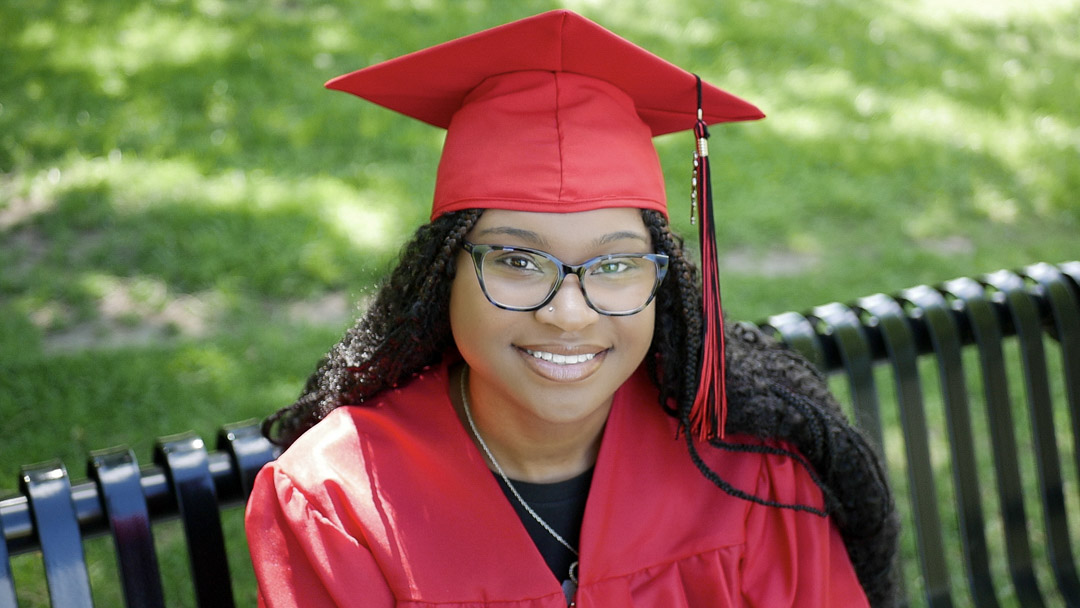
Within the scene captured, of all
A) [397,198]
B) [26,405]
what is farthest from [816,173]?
[26,405]

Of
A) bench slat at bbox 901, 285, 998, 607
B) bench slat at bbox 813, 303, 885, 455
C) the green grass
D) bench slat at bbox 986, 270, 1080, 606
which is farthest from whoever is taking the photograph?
the green grass

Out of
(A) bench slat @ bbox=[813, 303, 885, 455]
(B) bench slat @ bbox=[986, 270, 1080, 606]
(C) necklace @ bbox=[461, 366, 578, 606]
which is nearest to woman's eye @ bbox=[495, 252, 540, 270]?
(C) necklace @ bbox=[461, 366, 578, 606]

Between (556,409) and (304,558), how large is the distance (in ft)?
1.83

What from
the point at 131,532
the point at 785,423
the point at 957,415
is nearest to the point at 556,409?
the point at 785,423

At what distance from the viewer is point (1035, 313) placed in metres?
3.04

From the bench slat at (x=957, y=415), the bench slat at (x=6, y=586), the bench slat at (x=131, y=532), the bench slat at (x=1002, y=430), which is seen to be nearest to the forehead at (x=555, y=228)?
the bench slat at (x=131, y=532)

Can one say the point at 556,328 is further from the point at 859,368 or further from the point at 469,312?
the point at 859,368

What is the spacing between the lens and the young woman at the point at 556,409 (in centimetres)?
206

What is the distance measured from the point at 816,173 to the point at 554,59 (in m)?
4.17

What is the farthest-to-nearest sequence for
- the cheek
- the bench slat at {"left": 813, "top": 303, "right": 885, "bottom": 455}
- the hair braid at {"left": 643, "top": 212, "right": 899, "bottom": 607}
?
the bench slat at {"left": 813, "top": 303, "right": 885, "bottom": 455} < the hair braid at {"left": 643, "top": 212, "right": 899, "bottom": 607} < the cheek

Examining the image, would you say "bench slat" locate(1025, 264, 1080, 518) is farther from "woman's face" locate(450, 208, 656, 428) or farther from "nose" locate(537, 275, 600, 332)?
"nose" locate(537, 275, 600, 332)

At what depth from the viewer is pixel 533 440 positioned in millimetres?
2350

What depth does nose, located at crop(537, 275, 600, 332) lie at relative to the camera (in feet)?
6.69

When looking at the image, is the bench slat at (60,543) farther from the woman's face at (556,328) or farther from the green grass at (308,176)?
the green grass at (308,176)
